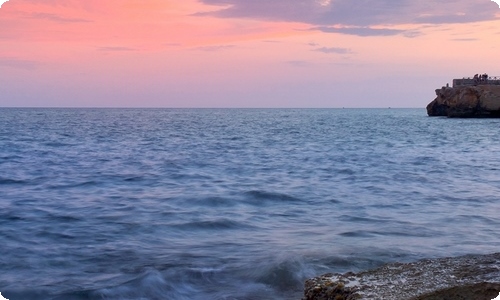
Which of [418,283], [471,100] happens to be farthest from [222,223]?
[471,100]

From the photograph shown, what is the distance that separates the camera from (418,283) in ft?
19.6

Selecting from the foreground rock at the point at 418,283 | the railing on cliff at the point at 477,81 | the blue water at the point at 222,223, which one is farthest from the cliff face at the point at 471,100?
the foreground rock at the point at 418,283

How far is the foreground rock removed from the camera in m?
5.58

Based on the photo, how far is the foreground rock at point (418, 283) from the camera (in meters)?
5.58

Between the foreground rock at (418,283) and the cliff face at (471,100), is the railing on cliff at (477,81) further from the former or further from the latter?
the foreground rock at (418,283)

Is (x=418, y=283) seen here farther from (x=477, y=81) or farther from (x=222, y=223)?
(x=477, y=81)

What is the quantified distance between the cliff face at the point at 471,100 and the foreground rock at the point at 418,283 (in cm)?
6491

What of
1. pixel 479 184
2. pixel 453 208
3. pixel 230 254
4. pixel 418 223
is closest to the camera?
pixel 230 254

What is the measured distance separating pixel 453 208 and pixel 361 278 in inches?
344

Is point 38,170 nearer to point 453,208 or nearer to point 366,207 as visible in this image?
point 366,207

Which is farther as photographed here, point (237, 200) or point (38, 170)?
point (38, 170)

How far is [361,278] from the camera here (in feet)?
20.6

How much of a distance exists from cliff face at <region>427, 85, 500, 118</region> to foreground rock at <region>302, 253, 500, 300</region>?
64907mm

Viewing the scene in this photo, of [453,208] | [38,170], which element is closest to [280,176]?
[453,208]
